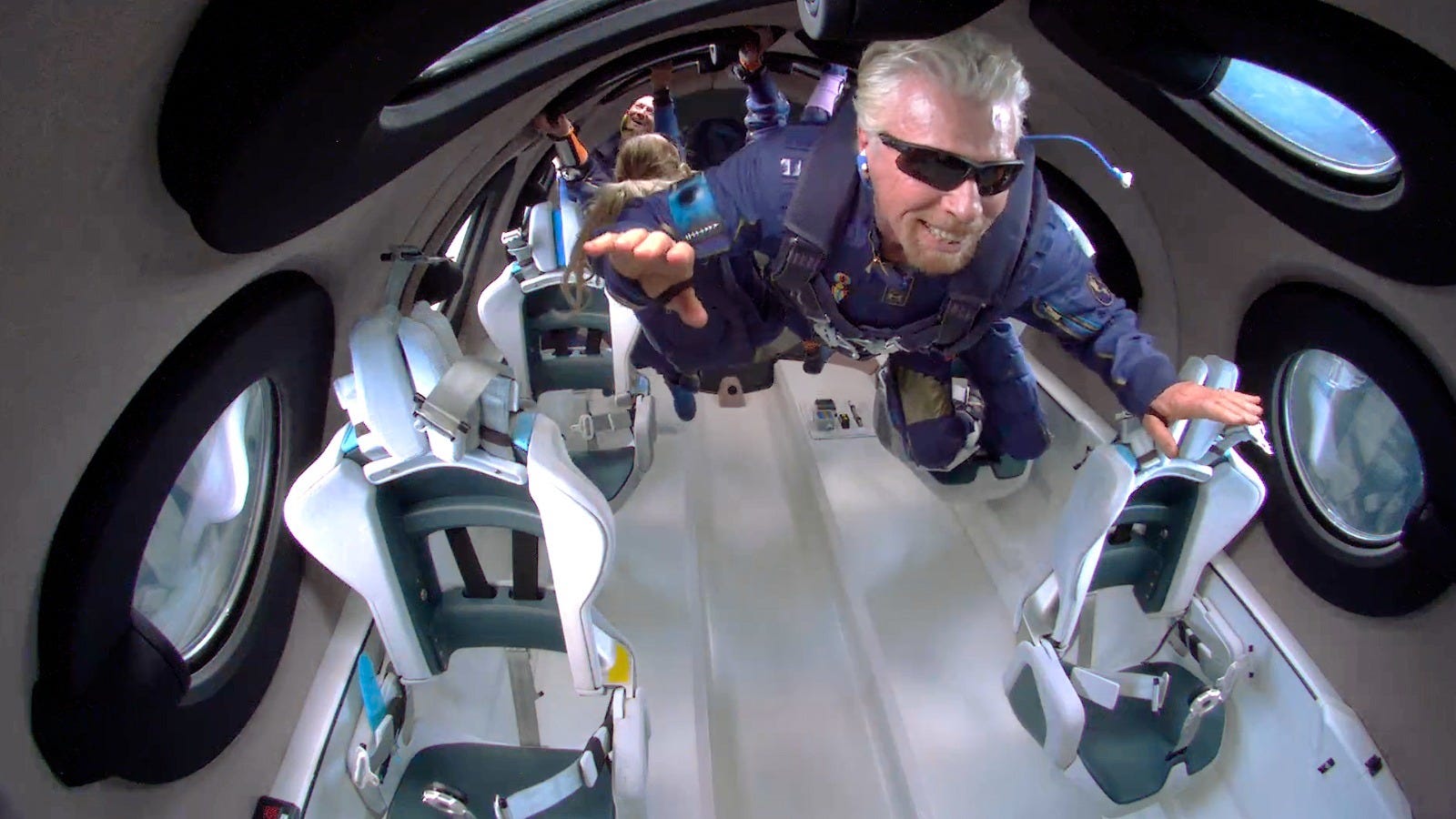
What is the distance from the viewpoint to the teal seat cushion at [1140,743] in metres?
2.33

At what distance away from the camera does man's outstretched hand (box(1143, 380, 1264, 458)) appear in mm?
1691

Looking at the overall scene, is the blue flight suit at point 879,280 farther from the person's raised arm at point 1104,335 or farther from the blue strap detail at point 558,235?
the blue strap detail at point 558,235

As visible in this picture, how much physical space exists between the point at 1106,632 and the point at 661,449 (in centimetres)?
232

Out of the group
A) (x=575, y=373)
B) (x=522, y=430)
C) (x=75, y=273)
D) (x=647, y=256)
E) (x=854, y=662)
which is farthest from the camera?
(x=575, y=373)

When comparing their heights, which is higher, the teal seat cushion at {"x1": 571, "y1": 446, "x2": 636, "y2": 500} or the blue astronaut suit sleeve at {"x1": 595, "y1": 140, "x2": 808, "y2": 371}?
the blue astronaut suit sleeve at {"x1": 595, "y1": 140, "x2": 808, "y2": 371}

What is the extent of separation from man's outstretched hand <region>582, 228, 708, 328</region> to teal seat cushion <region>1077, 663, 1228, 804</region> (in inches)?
70.2

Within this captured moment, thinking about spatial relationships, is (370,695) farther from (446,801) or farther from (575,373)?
(575,373)

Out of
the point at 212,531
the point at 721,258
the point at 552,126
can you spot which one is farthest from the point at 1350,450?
the point at 212,531

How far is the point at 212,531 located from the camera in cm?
199

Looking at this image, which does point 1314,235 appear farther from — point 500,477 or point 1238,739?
point 500,477

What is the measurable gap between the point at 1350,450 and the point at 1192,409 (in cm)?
101

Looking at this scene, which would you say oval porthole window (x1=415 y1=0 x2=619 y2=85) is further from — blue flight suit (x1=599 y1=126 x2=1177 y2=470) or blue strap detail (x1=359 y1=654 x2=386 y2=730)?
blue strap detail (x1=359 y1=654 x2=386 y2=730)

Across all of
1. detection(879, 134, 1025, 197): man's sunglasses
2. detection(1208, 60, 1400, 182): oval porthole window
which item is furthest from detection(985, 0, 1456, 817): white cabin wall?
detection(879, 134, 1025, 197): man's sunglasses

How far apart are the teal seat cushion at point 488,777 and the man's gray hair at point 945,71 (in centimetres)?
173
